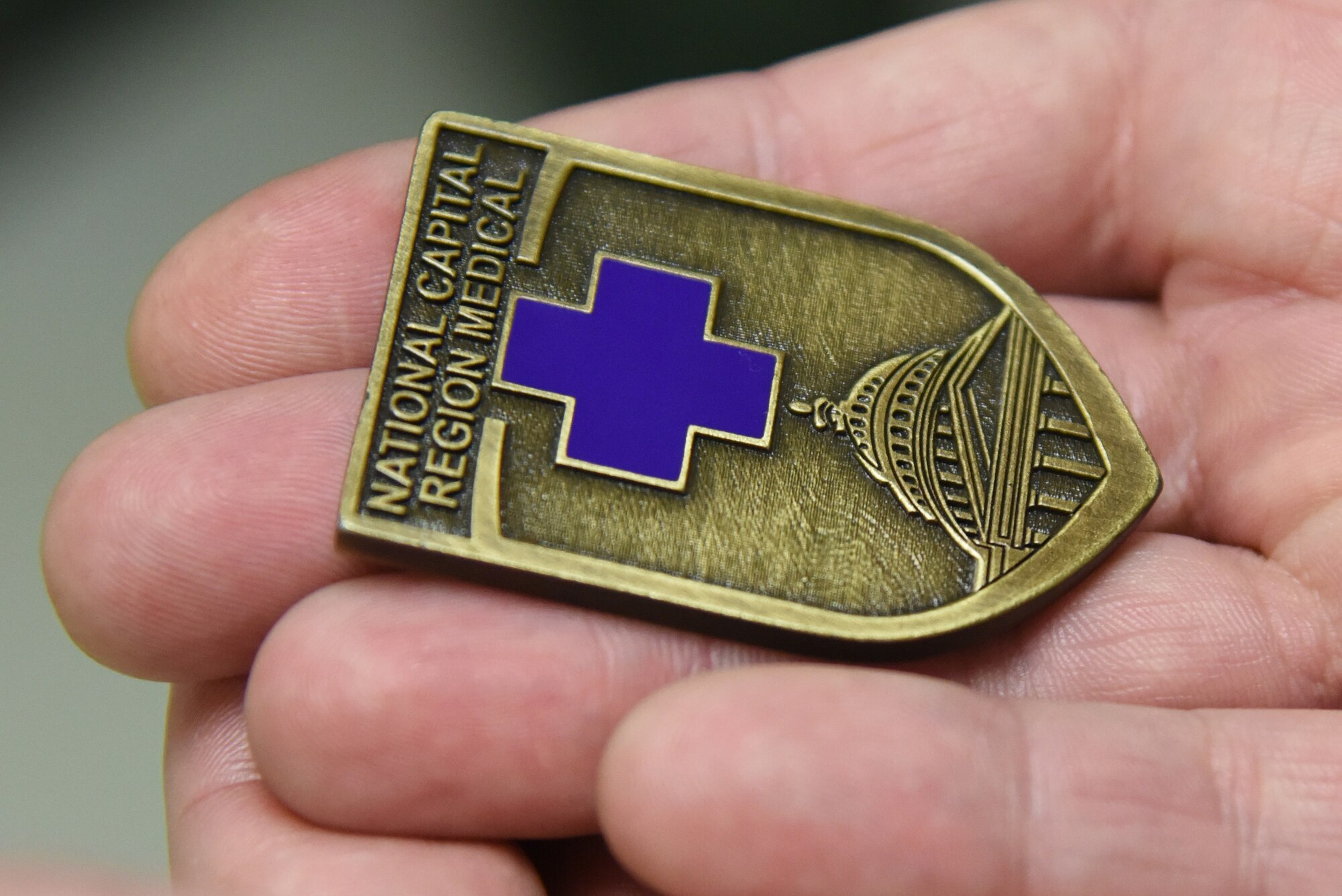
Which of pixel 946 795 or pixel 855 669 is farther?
pixel 855 669

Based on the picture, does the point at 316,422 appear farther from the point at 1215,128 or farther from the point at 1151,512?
the point at 1215,128

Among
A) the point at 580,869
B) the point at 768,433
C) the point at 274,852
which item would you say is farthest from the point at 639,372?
the point at 274,852

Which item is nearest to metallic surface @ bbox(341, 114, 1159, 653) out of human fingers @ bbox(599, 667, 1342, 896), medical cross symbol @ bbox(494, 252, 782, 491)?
medical cross symbol @ bbox(494, 252, 782, 491)

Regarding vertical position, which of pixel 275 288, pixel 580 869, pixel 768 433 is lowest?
pixel 580 869

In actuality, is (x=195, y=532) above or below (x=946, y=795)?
above

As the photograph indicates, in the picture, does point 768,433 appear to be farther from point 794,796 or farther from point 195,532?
point 195,532

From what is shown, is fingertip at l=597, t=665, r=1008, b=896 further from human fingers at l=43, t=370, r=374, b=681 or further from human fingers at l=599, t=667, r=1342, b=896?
human fingers at l=43, t=370, r=374, b=681

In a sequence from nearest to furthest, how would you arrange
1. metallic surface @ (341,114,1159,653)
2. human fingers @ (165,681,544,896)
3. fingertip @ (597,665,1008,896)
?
fingertip @ (597,665,1008,896) → human fingers @ (165,681,544,896) → metallic surface @ (341,114,1159,653)
